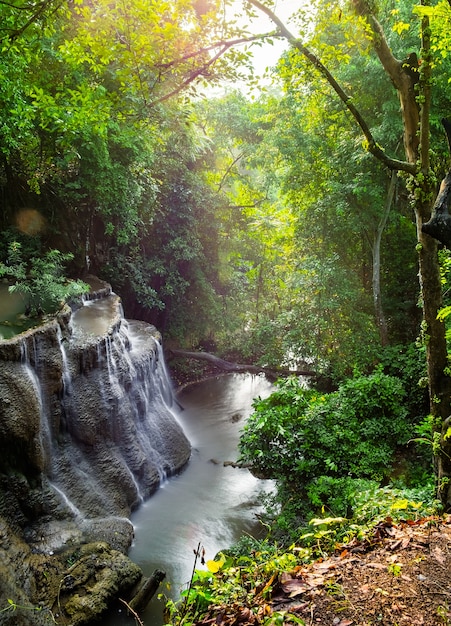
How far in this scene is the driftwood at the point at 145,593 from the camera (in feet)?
17.6

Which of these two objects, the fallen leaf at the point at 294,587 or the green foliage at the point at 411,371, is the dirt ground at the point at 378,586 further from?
the green foliage at the point at 411,371

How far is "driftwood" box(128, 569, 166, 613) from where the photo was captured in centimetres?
537

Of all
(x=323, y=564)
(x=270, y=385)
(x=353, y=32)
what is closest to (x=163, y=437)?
(x=270, y=385)

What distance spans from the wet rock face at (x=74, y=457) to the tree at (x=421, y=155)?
478cm

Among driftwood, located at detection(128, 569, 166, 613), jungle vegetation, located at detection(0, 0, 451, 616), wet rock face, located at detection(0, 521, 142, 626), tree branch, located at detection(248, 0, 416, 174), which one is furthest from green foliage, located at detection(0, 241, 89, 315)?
tree branch, located at detection(248, 0, 416, 174)

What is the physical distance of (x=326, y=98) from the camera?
31.8 ft

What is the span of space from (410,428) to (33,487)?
6.49 metres

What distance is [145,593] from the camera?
542 centimetres

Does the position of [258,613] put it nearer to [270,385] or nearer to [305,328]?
[305,328]

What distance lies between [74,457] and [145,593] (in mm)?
2820

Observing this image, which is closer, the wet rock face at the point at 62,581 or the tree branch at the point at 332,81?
the tree branch at the point at 332,81

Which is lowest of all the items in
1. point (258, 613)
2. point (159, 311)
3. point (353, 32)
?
point (258, 613)

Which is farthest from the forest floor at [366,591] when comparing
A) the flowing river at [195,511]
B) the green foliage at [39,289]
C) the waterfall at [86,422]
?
the green foliage at [39,289]

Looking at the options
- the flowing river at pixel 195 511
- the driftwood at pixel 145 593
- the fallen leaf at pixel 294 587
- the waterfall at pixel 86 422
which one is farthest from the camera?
the flowing river at pixel 195 511
